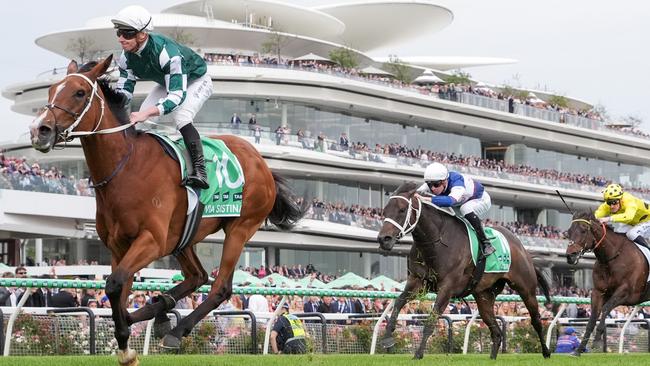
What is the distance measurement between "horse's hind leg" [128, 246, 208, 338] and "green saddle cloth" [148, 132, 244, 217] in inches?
15.9

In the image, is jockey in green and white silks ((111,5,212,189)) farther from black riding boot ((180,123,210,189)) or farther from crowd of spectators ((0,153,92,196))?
crowd of spectators ((0,153,92,196))

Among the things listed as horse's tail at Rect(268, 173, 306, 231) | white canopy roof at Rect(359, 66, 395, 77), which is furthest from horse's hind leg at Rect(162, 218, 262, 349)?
white canopy roof at Rect(359, 66, 395, 77)

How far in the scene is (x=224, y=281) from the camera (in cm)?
765

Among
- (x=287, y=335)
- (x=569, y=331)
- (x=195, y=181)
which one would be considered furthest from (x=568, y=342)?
(x=195, y=181)

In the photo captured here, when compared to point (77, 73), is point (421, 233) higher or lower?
lower

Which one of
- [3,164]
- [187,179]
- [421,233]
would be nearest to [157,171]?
[187,179]

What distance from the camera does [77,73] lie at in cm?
682

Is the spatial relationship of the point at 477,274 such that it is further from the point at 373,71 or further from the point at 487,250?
the point at 373,71

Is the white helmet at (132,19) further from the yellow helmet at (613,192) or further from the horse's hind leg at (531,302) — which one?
the yellow helmet at (613,192)

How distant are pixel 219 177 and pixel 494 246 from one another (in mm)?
4234

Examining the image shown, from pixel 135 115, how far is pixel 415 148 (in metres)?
40.1

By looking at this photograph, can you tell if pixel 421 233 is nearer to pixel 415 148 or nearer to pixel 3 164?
pixel 3 164

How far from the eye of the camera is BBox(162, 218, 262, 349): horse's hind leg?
7105 mm

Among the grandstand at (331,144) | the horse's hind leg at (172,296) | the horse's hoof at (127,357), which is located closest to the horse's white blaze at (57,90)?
the horse's hind leg at (172,296)
